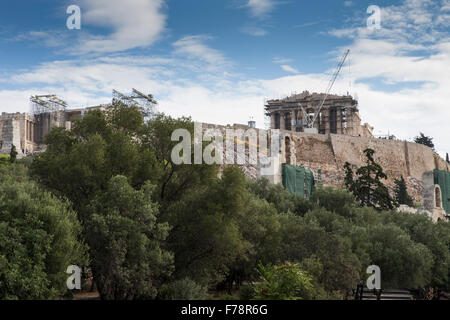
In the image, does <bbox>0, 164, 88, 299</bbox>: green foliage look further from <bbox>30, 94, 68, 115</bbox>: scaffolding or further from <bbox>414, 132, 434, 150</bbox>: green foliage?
<bbox>414, 132, 434, 150</bbox>: green foliage

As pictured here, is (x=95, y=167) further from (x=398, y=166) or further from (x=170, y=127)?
(x=398, y=166)

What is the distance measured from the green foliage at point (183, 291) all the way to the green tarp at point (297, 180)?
28.5 metres

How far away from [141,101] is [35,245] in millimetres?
45657

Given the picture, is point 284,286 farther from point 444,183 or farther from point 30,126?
point 444,183

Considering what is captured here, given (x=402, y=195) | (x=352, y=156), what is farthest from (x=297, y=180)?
(x=352, y=156)

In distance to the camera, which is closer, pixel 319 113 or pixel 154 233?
pixel 154 233

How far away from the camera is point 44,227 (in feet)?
48.9

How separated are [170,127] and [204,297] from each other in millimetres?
6685

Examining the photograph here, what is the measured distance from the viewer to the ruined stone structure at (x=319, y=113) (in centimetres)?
7444

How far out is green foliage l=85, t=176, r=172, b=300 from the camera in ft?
51.3

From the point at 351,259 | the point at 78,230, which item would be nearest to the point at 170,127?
the point at 78,230

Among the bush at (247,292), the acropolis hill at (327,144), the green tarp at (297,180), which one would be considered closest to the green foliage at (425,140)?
the acropolis hill at (327,144)

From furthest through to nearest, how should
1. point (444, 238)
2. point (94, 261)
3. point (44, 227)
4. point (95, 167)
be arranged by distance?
point (444, 238) → point (95, 167) → point (94, 261) → point (44, 227)

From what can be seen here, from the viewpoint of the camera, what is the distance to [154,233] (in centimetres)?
1672
